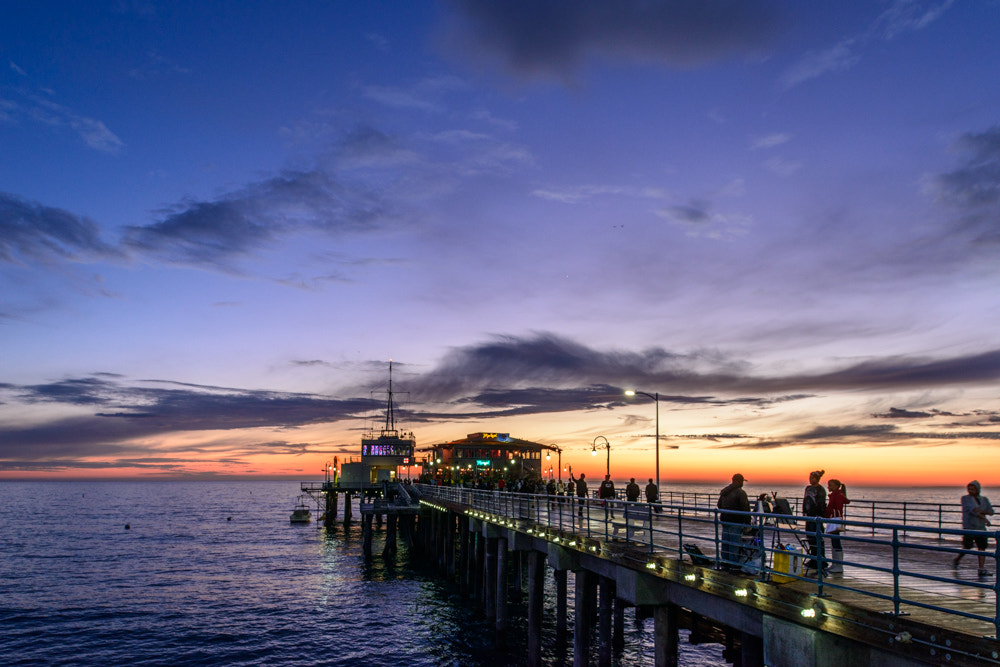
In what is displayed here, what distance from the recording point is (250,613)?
109 ft

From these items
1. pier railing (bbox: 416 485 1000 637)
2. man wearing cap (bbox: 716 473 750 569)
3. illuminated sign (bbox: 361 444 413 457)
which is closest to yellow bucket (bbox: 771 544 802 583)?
pier railing (bbox: 416 485 1000 637)

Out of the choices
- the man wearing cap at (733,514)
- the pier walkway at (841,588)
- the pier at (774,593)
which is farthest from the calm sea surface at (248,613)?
the man wearing cap at (733,514)

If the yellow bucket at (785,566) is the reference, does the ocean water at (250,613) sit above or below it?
below

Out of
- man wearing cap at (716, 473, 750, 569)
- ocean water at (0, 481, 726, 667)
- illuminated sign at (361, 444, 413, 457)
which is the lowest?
ocean water at (0, 481, 726, 667)

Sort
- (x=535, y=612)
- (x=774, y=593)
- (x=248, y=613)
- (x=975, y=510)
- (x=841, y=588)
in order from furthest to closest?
(x=248, y=613) < (x=535, y=612) < (x=975, y=510) < (x=774, y=593) < (x=841, y=588)

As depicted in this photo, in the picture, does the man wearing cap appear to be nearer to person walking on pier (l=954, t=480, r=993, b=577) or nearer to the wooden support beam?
person walking on pier (l=954, t=480, r=993, b=577)

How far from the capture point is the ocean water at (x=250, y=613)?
2517cm

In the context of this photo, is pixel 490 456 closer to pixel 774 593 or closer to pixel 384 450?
pixel 384 450

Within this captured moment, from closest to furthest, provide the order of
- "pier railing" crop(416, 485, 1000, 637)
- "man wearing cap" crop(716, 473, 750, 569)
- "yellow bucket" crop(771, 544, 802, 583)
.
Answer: "pier railing" crop(416, 485, 1000, 637) < "yellow bucket" crop(771, 544, 802, 583) < "man wearing cap" crop(716, 473, 750, 569)

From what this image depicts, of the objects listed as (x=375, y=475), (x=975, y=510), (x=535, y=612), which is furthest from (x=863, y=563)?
(x=375, y=475)

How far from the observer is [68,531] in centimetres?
8262

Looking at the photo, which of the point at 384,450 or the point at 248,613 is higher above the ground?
the point at 384,450

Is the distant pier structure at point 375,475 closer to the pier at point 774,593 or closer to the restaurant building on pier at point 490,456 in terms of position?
the restaurant building on pier at point 490,456

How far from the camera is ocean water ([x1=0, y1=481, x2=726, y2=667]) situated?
25.2 metres
